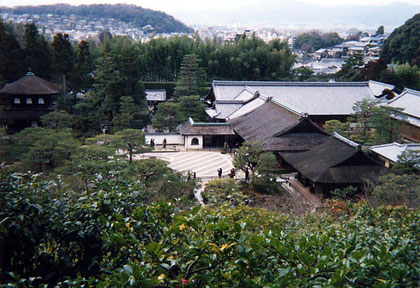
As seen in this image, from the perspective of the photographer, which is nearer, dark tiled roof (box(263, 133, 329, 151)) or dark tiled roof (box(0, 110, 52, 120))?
dark tiled roof (box(263, 133, 329, 151))

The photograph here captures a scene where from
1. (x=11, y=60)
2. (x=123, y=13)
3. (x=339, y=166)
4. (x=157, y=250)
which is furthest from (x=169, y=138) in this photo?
(x=123, y=13)

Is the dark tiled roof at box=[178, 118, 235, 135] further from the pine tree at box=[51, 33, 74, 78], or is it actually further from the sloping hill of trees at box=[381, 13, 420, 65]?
the sloping hill of trees at box=[381, 13, 420, 65]

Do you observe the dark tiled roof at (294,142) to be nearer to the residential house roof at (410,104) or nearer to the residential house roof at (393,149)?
the residential house roof at (393,149)

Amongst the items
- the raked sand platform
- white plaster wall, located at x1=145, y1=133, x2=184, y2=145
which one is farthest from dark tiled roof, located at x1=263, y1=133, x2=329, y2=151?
white plaster wall, located at x1=145, y1=133, x2=184, y2=145

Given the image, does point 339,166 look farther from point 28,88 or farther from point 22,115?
point 28,88

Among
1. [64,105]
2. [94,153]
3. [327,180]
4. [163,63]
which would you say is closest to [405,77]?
[163,63]

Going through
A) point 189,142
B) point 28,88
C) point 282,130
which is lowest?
point 189,142

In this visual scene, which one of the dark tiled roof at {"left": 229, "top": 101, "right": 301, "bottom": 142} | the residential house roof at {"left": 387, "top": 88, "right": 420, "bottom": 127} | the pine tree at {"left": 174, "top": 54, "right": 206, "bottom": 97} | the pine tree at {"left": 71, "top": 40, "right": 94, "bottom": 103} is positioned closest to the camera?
the dark tiled roof at {"left": 229, "top": 101, "right": 301, "bottom": 142}
